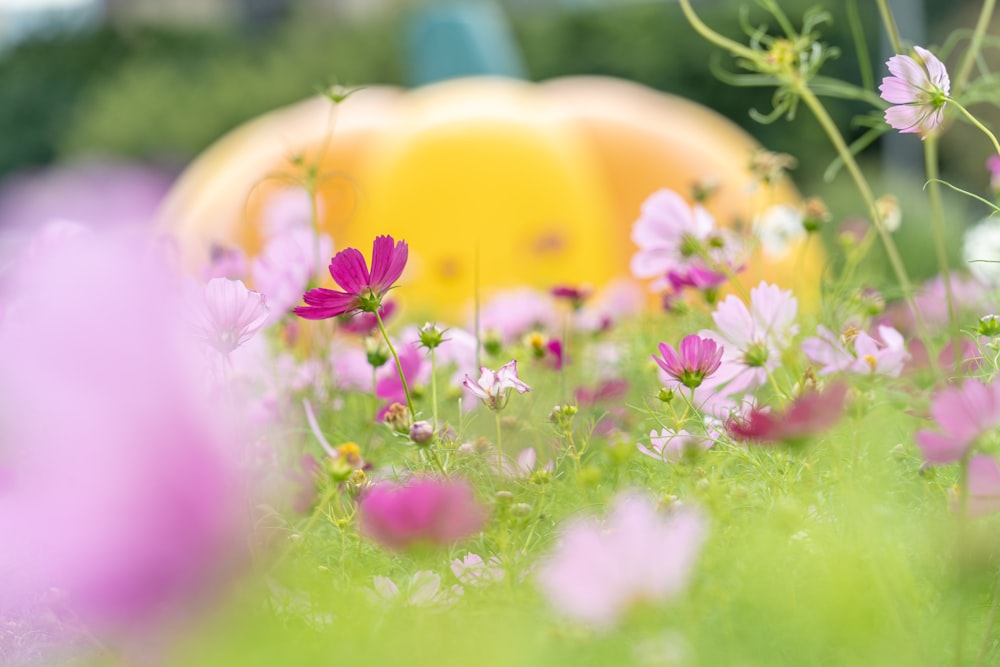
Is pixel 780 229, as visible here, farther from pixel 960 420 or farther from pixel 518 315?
pixel 960 420

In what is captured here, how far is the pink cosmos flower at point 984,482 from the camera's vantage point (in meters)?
0.31

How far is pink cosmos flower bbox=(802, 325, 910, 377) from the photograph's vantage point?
439mm

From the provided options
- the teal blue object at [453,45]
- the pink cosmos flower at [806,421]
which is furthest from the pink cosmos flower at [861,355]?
the teal blue object at [453,45]

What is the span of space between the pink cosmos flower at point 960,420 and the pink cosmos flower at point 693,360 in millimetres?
133

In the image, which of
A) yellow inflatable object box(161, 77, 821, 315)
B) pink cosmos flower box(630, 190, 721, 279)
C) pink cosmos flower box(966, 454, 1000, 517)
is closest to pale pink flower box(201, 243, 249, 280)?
pink cosmos flower box(630, 190, 721, 279)

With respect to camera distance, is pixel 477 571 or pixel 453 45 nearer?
pixel 477 571

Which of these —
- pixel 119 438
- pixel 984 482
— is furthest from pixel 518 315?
pixel 119 438

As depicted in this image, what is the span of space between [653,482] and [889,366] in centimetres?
12

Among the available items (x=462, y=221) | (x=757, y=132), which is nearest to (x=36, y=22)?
(x=757, y=132)

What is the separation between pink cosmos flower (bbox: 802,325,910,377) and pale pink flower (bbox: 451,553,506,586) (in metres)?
0.17

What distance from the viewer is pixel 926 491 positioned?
16.7 inches

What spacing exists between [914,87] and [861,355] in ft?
0.38

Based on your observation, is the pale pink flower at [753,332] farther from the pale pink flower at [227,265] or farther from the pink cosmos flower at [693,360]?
the pale pink flower at [227,265]

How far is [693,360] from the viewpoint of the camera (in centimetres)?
43
